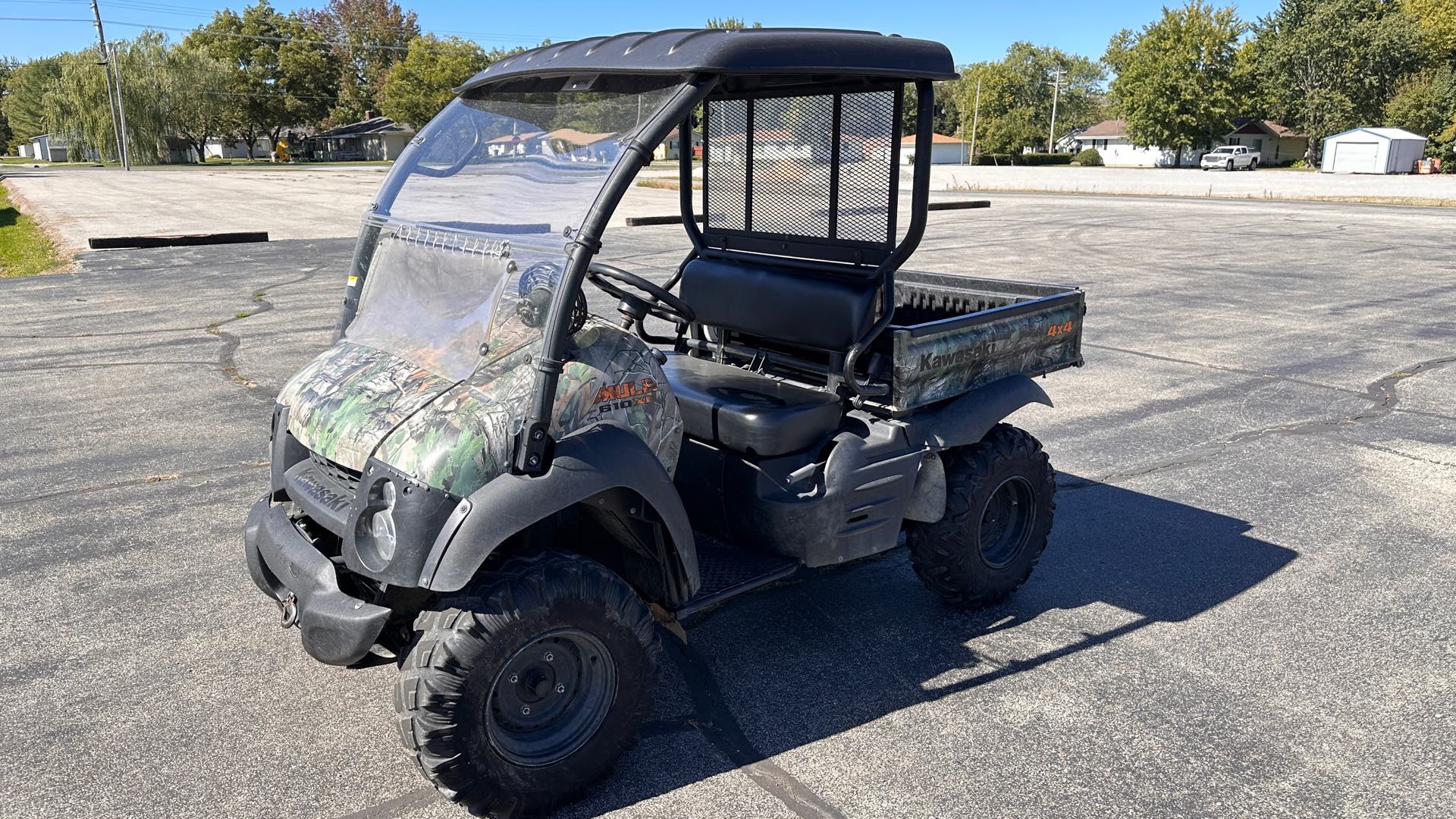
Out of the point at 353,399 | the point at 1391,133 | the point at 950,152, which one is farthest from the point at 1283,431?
the point at 950,152

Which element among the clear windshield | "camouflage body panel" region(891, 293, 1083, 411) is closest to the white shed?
"camouflage body panel" region(891, 293, 1083, 411)

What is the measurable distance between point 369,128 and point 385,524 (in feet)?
320

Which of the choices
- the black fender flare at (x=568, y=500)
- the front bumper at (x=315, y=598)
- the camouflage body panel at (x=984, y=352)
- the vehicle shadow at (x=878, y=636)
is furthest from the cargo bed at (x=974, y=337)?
the front bumper at (x=315, y=598)

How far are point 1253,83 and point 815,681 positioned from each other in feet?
280

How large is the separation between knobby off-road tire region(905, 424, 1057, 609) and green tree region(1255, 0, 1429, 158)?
77.4 meters

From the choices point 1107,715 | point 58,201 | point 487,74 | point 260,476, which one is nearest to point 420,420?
point 487,74

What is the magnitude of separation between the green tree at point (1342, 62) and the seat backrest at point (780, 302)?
77.8 metres

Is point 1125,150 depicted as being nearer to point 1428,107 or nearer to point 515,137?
point 1428,107

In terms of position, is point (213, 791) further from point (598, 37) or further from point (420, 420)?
point (598, 37)

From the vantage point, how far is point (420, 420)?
2.87 m

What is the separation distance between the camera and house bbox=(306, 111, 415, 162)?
291 feet

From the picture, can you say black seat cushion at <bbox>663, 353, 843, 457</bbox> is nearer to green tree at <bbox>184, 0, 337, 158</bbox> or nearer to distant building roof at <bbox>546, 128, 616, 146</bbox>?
distant building roof at <bbox>546, 128, 616, 146</bbox>

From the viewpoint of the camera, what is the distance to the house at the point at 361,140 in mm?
88581

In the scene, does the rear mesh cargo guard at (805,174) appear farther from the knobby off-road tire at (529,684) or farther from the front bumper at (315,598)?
the front bumper at (315,598)
